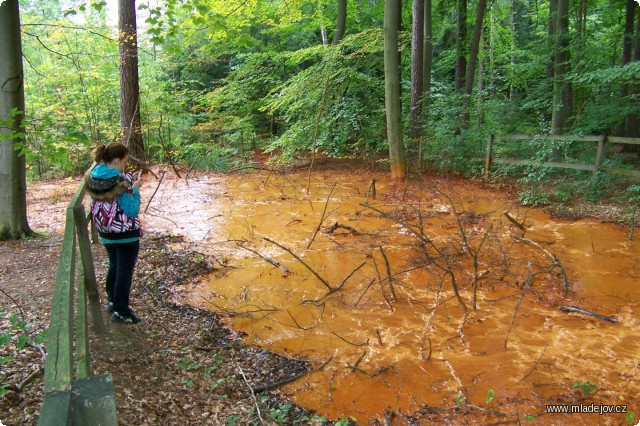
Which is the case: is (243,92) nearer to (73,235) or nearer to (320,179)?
(320,179)

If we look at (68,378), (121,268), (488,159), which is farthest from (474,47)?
(68,378)

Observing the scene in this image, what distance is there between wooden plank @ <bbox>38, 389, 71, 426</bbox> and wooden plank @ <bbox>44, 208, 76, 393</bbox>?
5 centimetres

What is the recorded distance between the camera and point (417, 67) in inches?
593

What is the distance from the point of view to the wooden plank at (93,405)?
151 centimetres

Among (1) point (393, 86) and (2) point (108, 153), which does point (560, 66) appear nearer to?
(1) point (393, 86)

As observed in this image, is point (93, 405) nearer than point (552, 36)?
Yes

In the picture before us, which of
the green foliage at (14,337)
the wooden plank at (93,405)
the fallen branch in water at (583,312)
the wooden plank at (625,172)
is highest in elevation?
the wooden plank at (625,172)

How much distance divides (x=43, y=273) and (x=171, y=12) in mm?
3728

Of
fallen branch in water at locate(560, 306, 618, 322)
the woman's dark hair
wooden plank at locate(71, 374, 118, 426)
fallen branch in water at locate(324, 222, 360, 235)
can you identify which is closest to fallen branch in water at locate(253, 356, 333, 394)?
the woman's dark hair

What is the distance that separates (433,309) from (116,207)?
3944 mm

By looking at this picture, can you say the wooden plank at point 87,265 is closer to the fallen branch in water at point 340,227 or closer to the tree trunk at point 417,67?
the fallen branch in water at point 340,227

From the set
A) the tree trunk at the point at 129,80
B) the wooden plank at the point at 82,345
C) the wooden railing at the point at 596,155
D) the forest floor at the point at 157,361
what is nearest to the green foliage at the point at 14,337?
the forest floor at the point at 157,361

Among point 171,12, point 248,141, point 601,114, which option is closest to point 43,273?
point 171,12

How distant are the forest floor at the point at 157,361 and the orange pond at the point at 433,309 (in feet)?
0.99
